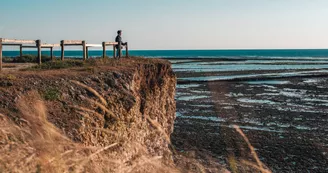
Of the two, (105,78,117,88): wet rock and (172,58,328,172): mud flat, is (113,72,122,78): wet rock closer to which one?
(105,78,117,88): wet rock

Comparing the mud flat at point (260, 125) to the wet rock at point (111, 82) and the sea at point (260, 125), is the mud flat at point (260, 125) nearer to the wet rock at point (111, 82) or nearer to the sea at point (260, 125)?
the sea at point (260, 125)

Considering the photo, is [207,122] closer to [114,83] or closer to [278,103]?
[278,103]

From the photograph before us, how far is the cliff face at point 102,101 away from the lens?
8.79 m

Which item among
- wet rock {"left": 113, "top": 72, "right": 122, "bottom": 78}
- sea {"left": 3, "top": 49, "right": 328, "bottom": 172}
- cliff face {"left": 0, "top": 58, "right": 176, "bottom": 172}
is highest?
wet rock {"left": 113, "top": 72, "right": 122, "bottom": 78}

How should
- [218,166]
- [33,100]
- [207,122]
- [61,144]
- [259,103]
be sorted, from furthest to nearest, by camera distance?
[259,103] → [207,122] → [218,166] → [33,100] → [61,144]

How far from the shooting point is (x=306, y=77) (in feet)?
192

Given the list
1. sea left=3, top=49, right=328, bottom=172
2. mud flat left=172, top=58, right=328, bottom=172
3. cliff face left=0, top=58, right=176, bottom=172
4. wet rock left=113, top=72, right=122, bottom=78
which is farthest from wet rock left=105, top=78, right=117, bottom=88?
sea left=3, top=49, right=328, bottom=172

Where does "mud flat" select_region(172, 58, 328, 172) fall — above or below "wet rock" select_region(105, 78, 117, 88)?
below

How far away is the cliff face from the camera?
8789 mm

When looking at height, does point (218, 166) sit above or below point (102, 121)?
below

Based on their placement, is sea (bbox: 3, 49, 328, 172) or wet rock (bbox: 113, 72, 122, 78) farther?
sea (bbox: 3, 49, 328, 172)

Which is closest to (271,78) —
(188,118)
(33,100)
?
(188,118)

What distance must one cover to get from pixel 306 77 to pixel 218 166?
4553 centimetres

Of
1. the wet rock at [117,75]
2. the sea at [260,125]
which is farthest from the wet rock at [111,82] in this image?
the sea at [260,125]
